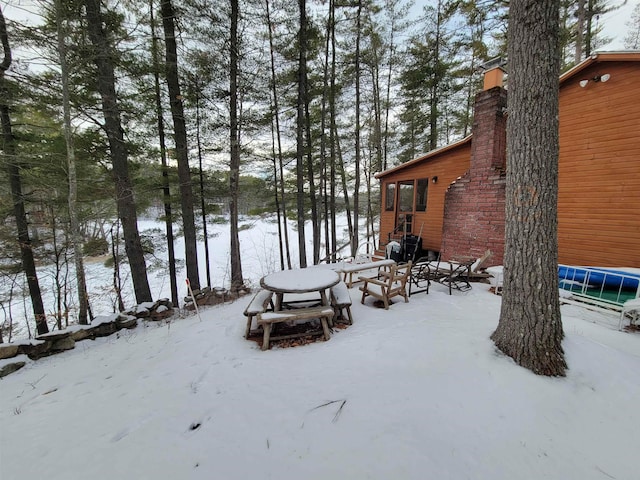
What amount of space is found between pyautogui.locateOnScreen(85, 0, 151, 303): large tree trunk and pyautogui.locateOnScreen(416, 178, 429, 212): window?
797cm

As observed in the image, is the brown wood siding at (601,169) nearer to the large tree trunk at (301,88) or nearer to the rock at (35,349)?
the large tree trunk at (301,88)

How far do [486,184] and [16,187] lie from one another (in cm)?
1055

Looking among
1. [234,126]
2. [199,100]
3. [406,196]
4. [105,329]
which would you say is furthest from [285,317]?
[199,100]

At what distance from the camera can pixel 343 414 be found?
178cm

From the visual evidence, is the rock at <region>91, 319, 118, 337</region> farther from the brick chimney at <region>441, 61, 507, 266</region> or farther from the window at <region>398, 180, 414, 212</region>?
the window at <region>398, 180, 414, 212</region>

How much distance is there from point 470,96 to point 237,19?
9.72 meters

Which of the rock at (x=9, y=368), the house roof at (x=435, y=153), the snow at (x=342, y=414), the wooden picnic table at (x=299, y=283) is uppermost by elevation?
the house roof at (x=435, y=153)

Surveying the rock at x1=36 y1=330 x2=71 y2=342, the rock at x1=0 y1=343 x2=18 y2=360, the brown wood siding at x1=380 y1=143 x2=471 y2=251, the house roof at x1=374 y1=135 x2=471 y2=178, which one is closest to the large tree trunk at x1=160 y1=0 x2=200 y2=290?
the rock at x1=36 y1=330 x2=71 y2=342

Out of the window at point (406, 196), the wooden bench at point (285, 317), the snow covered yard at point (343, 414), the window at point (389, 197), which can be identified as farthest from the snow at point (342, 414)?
the window at point (389, 197)

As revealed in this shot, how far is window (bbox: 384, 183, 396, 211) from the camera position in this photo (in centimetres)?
882

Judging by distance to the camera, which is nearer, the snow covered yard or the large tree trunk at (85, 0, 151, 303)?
the snow covered yard

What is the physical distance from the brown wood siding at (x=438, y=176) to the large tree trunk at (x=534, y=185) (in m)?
5.15

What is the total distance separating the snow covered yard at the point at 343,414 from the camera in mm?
1442

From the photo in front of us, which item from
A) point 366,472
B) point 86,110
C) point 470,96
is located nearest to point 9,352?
point 86,110
